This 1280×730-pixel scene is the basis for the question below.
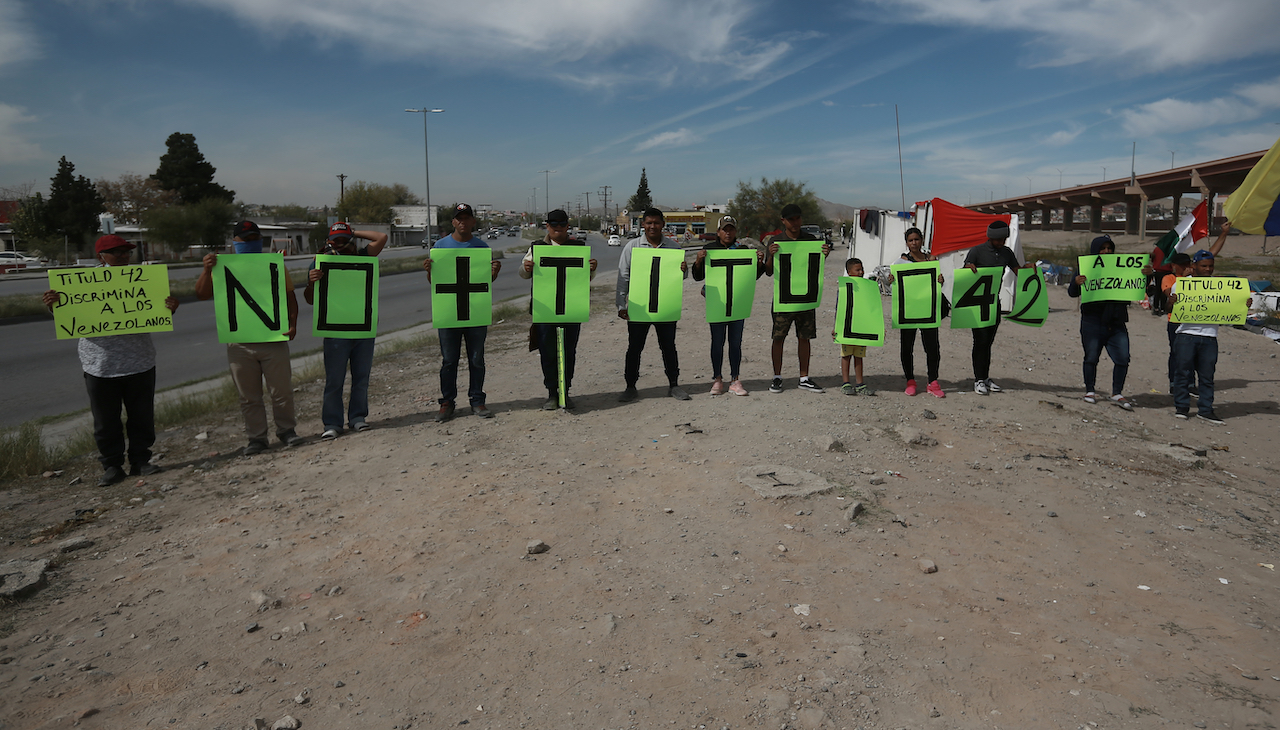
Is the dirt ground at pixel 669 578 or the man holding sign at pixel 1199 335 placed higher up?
the man holding sign at pixel 1199 335

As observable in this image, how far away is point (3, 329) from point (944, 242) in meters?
23.0

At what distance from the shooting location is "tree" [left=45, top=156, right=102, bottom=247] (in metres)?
57.6

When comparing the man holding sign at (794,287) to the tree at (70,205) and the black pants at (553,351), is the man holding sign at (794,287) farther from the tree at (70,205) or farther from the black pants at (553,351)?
the tree at (70,205)

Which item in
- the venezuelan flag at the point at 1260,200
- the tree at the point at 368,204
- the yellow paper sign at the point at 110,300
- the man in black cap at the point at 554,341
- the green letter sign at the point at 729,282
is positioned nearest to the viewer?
the yellow paper sign at the point at 110,300

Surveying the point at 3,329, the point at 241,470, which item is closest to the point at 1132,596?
the point at 241,470

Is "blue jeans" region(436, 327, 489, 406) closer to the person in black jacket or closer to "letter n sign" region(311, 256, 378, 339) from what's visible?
"letter n sign" region(311, 256, 378, 339)

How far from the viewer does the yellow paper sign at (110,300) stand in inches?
238

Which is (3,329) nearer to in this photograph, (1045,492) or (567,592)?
(567,592)

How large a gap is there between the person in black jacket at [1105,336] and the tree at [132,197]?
270ft

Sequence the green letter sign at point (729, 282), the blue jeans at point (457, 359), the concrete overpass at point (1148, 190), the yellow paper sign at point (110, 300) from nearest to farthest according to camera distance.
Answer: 1. the yellow paper sign at point (110, 300)
2. the blue jeans at point (457, 359)
3. the green letter sign at point (729, 282)
4. the concrete overpass at point (1148, 190)

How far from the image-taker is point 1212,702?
3.06 meters

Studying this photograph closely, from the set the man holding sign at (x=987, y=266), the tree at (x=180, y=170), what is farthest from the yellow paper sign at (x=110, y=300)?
the tree at (x=180, y=170)

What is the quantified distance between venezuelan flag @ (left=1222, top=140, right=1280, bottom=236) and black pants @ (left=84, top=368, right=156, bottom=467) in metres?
11.6

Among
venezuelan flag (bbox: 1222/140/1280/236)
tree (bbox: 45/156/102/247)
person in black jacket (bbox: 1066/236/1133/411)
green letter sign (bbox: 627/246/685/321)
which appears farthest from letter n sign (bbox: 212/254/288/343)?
tree (bbox: 45/156/102/247)
